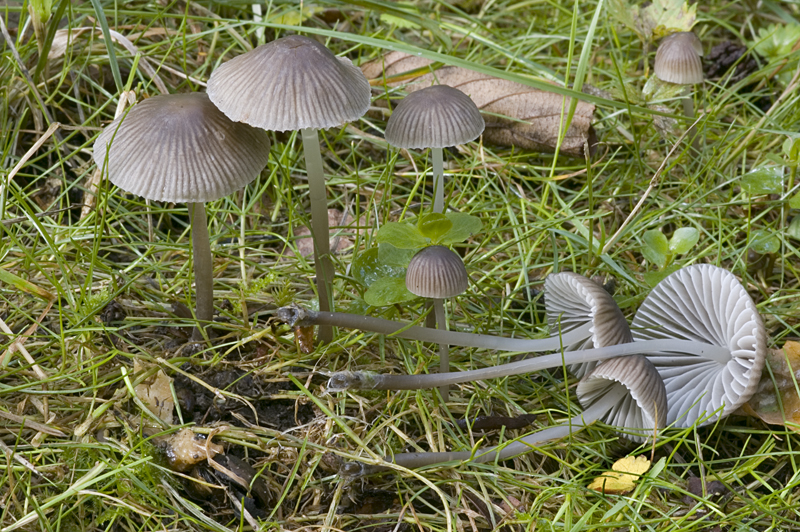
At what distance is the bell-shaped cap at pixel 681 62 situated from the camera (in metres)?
3.08

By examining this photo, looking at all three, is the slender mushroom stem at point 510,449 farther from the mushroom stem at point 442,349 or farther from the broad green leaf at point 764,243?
the broad green leaf at point 764,243

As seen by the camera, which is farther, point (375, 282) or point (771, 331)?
point (771, 331)

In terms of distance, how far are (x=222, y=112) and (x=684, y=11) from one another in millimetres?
2415

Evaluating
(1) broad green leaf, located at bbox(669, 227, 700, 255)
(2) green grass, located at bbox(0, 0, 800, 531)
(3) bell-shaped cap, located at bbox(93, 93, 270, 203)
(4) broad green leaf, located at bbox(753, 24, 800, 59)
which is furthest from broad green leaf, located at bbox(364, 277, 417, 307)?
(4) broad green leaf, located at bbox(753, 24, 800, 59)

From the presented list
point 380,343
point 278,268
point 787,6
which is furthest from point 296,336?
point 787,6

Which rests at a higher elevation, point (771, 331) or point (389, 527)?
point (771, 331)

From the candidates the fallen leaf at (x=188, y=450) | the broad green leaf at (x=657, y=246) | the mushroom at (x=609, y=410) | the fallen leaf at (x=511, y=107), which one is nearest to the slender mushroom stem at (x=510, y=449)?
the mushroom at (x=609, y=410)

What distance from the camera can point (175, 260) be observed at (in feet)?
8.95

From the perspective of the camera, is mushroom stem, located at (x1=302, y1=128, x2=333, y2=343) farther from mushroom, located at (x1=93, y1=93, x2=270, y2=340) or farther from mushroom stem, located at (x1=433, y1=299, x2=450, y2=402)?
mushroom stem, located at (x1=433, y1=299, x2=450, y2=402)

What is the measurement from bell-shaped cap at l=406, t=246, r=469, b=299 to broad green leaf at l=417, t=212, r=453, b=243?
0.17 m

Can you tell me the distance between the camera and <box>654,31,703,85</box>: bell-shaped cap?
3.08 metres

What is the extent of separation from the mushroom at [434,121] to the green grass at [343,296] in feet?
1.39

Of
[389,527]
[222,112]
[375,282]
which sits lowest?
[389,527]

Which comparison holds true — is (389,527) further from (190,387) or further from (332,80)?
(332,80)
